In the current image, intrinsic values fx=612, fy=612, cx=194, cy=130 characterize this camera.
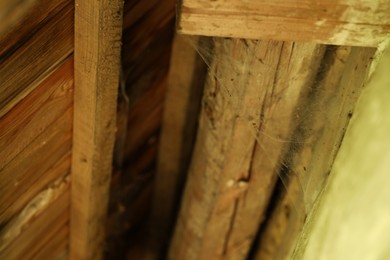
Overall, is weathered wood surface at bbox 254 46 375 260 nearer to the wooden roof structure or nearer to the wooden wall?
the wooden roof structure

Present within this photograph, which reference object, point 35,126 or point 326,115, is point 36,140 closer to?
point 35,126

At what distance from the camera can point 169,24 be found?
153cm

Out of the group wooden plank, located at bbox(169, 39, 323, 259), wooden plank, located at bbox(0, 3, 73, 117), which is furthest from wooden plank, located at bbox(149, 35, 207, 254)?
wooden plank, located at bbox(0, 3, 73, 117)

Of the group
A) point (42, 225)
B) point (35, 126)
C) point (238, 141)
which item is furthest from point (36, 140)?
point (238, 141)

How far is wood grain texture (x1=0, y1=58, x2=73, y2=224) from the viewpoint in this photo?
1163mm

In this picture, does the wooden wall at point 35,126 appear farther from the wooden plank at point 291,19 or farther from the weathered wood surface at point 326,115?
the weathered wood surface at point 326,115

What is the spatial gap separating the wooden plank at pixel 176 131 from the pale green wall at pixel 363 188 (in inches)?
22.3

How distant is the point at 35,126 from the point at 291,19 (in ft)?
1.81

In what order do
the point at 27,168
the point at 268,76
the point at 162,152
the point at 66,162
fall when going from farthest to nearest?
the point at 162,152 → the point at 66,162 → the point at 27,168 → the point at 268,76

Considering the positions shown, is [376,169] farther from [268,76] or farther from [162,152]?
[162,152]

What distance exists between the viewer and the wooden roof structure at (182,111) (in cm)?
100

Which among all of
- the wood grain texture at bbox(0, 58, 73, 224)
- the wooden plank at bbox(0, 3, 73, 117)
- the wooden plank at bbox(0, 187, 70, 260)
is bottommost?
the wooden plank at bbox(0, 187, 70, 260)

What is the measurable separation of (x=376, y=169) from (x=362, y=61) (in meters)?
0.19

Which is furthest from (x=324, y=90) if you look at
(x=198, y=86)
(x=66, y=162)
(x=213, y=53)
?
(x=66, y=162)
